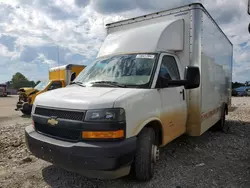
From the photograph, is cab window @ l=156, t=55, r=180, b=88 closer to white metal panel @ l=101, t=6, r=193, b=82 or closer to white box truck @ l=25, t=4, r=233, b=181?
white box truck @ l=25, t=4, r=233, b=181

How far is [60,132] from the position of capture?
297 cm

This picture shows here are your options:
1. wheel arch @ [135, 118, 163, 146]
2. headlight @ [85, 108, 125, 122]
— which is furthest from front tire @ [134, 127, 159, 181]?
headlight @ [85, 108, 125, 122]

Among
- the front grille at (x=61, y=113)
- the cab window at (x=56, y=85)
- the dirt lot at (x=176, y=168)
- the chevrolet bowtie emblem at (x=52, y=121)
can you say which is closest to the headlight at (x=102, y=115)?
the front grille at (x=61, y=113)

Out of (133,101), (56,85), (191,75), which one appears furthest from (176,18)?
(56,85)

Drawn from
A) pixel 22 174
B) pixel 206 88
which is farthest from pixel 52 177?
pixel 206 88

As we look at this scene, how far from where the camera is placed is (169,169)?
3916mm

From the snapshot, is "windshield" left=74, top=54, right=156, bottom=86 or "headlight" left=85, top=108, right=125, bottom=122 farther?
"windshield" left=74, top=54, right=156, bottom=86

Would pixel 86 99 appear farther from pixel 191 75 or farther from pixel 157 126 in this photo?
pixel 191 75

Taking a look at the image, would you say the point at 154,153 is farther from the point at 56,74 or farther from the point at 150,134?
the point at 56,74

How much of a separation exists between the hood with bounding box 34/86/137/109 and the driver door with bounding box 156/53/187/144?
802 mm

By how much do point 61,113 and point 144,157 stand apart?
1.41m

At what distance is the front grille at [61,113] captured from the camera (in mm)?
2796

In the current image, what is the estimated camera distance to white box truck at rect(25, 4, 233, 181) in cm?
270

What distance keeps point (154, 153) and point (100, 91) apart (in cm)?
139
